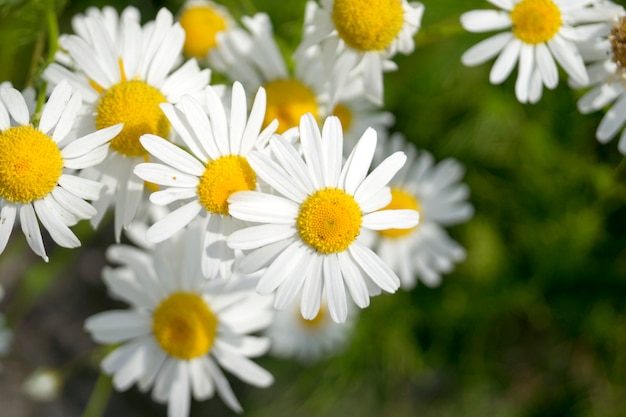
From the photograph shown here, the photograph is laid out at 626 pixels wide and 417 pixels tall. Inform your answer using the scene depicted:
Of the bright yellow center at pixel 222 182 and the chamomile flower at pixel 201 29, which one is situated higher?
the bright yellow center at pixel 222 182

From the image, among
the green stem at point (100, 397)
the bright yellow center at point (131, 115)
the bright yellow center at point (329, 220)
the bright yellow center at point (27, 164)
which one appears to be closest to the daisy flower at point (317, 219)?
the bright yellow center at point (329, 220)

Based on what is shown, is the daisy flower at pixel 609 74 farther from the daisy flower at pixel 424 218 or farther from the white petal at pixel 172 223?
the white petal at pixel 172 223

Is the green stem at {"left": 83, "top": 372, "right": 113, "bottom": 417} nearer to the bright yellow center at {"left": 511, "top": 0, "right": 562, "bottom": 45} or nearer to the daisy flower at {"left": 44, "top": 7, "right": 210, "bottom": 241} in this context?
the daisy flower at {"left": 44, "top": 7, "right": 210, "bottom": 241}

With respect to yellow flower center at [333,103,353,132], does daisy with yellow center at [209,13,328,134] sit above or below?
above

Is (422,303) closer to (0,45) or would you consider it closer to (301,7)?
(301,7)

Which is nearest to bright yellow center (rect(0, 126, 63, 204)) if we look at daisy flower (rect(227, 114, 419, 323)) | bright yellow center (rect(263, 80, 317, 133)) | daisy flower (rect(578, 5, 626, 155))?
daisy flower (rect(227, 114, 419, 323))

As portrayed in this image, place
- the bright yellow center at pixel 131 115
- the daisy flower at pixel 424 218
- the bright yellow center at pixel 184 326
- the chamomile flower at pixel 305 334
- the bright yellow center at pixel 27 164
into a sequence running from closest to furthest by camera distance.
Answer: the bright yellow center at pixel 27 164 < the bright yellow center at pixel 131 115 < the bright yellow center at pixel 184 326 < the daisy flower at pixel 424 218 < the chamomile flower at pixel 305 334
